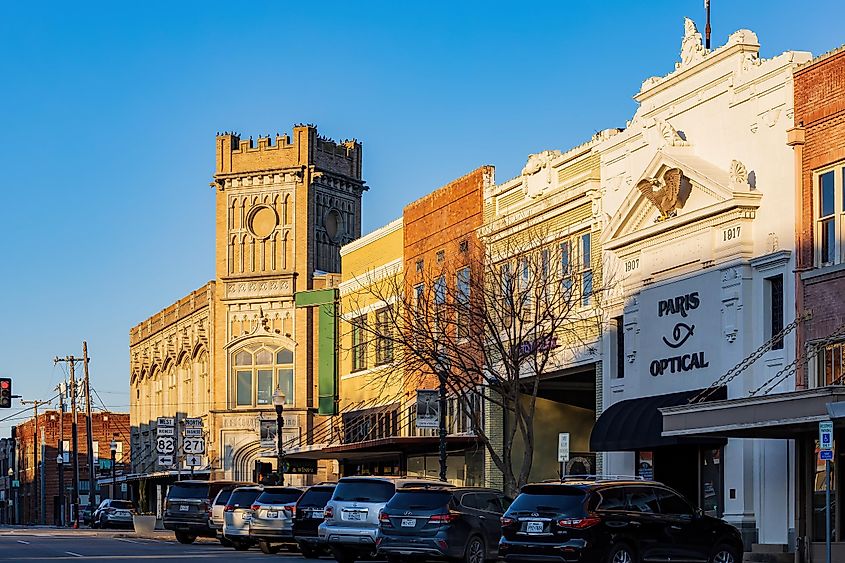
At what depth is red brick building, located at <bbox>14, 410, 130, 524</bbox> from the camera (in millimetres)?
120062

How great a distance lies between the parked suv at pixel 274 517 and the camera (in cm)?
3503

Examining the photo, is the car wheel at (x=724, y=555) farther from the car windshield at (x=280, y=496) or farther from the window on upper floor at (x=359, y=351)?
the window on upper floor at (x=359, y=351)

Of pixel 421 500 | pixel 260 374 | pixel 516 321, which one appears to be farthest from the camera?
pixel 260 374

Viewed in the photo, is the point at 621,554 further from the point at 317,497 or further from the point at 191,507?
the point at 191,507

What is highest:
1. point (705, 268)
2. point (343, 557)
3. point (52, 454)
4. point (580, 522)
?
point (705, 268)

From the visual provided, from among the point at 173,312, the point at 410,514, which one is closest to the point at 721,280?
the point at 410,514

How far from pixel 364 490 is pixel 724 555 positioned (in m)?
7.55

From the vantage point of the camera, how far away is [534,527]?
23000 millimetres

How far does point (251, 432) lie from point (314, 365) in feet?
14.4

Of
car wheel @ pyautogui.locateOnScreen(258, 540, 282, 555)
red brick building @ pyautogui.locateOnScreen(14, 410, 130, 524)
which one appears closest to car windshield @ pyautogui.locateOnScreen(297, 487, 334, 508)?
car wheel @ pyautogui.locateOnScreen(258, 540, 282, 555)

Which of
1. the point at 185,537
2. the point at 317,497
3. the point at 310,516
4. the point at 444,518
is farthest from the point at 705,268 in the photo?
the point at 185,537

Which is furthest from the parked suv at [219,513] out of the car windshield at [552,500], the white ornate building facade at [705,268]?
the car windshield at [552,500]

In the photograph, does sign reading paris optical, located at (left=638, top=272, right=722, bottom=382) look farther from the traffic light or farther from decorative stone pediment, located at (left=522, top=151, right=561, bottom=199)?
the traffic light

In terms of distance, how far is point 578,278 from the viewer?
124 ft
